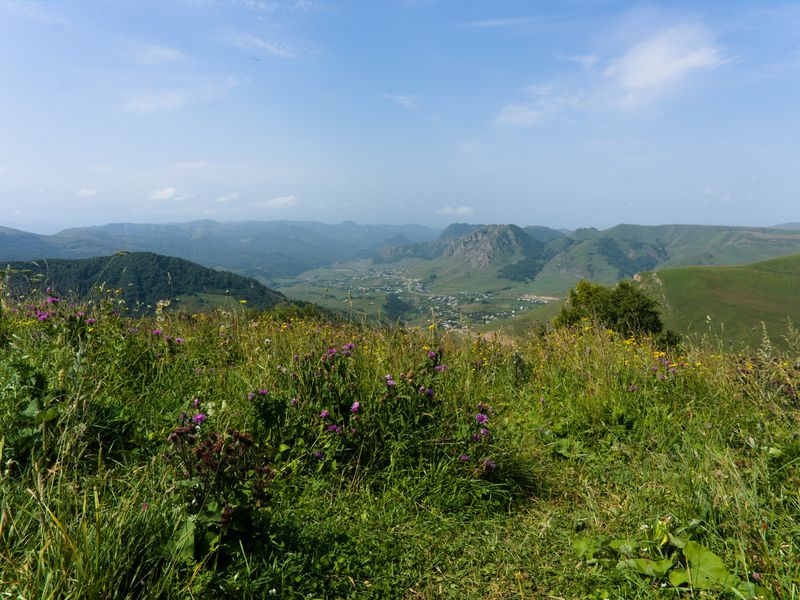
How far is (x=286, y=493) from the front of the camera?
3.50 meters

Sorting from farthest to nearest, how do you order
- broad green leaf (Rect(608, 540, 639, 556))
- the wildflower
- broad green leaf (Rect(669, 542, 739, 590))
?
the wildflower < broad green leaf (Rect(608, 540, 639, 556)) < broad green leaf (Rect(669, 542, 739, 590))

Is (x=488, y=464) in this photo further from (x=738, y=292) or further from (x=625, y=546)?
(x=738, y=292)

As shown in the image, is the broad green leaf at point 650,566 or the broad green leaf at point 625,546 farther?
the broad green leaf at point 625,546

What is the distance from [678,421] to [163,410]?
5295 mm

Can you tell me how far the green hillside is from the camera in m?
97.4

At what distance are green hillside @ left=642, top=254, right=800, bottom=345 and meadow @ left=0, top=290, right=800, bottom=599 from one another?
10158cm

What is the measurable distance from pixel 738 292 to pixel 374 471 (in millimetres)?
135269

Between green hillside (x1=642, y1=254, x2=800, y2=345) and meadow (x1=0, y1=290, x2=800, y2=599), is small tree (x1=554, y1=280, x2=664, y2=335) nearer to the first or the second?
meadow (x1=0, y1=290, x2=800, y2=599)

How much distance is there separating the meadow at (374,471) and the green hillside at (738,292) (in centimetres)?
10158

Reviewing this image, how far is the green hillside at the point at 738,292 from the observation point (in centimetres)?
9738

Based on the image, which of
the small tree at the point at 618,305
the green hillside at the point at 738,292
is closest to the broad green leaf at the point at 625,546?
the small tree at the point at 618,305

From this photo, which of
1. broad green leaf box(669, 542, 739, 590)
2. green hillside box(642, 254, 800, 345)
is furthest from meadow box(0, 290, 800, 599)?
green hillside box(642, 254, 800, 345)

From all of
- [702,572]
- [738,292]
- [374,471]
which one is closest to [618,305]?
[374,471]

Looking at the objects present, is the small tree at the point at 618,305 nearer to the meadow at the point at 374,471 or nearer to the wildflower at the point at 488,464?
the meadow at the point at 374,471
